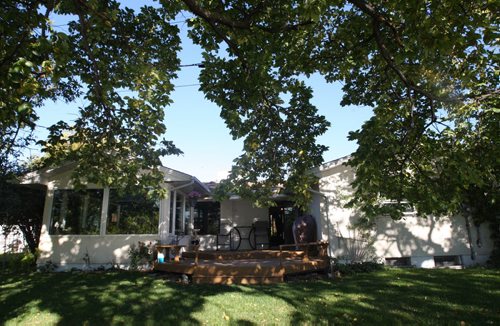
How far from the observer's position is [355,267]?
10258 mm

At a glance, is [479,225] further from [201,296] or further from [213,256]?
[201,296]

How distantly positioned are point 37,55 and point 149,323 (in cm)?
410

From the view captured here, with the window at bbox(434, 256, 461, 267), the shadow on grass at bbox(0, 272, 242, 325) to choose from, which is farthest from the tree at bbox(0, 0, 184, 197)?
the window at bbox(434, 256, 461, 267)

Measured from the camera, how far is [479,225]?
38.3 feet

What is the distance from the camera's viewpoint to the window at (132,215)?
11359 millimetres

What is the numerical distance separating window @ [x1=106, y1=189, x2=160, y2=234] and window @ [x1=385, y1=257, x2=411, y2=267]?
8005 mm

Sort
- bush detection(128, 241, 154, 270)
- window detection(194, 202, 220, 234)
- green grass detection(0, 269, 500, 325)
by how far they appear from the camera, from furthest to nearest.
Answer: window detection(194, 202, 220, 234)
bush detection(128, 241, 154, 270)
green grass detection(0, 269, 500, 325)

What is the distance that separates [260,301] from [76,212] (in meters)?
8.14

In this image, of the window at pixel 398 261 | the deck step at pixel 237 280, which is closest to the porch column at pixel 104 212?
the deck step at pixel 237 280

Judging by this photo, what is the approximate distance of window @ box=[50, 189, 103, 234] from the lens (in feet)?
37.6

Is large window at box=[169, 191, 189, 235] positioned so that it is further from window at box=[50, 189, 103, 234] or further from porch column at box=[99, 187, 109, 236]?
window at box=[50, 189, 103, 234]

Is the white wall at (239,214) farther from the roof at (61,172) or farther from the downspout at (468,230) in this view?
the downspout at (468,230)

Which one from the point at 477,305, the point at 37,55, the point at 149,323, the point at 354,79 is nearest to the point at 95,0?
the point at 37,55

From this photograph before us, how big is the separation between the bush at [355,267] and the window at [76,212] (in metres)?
7.87
